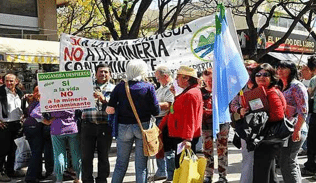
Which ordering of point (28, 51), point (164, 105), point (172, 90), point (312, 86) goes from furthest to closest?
point (28, 51)
point (312, 86)
point (172, 90)
point (164, 105)

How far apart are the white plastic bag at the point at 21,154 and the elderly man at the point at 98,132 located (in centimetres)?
138

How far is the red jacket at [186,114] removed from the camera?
482 centimetres

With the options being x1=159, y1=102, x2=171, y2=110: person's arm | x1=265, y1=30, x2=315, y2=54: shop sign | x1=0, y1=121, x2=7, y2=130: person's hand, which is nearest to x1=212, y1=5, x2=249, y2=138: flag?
x1=159, y1=102, x2=171, y2=110: person's arm

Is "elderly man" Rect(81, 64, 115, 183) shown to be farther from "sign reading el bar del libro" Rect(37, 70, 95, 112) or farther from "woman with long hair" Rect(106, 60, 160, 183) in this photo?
"woman with long hair" Rect(106, 60, 160, 183)

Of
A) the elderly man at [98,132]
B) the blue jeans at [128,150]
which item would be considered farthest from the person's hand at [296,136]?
the elderly man at [98,132]

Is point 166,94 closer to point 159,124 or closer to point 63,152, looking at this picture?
point 159,124

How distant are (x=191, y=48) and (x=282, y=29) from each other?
22.3m

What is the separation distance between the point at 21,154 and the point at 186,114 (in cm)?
304

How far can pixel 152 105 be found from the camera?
4.93 meters

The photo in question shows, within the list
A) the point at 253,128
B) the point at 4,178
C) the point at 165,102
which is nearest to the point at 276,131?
the point at 253,128

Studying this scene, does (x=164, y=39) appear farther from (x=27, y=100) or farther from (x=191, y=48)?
(x=27, y=100)

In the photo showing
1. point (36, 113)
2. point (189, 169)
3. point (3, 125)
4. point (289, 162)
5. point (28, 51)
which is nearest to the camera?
point (189, 169)

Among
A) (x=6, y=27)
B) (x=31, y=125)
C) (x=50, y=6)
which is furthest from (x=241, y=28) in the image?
(x=31, y=125)

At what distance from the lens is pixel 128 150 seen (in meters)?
5.01
